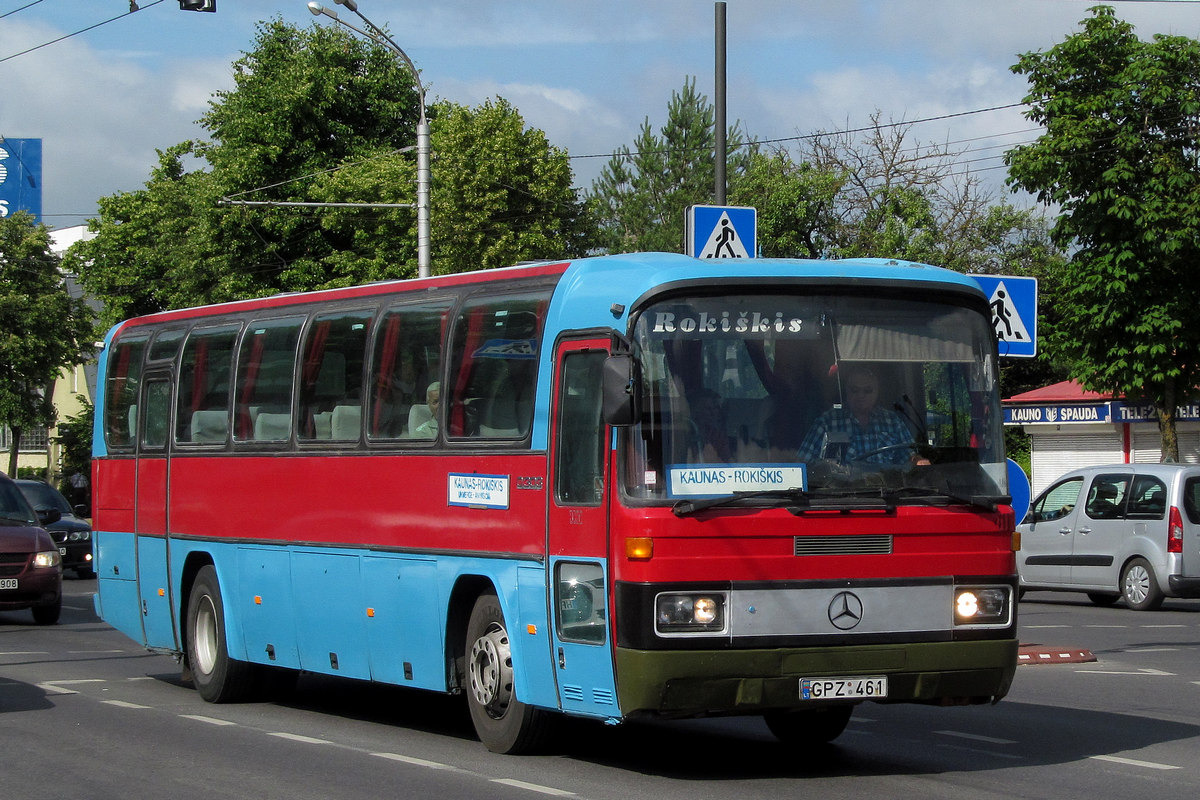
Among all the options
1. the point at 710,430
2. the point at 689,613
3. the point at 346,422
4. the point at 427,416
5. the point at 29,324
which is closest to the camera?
the point at 689,613

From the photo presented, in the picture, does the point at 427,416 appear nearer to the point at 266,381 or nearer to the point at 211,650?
the point at 266,381

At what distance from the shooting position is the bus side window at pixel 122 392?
1566 centimetres

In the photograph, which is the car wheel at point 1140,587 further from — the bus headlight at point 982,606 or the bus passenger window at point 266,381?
the bus headlight at point 982,606

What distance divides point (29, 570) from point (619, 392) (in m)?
14.4

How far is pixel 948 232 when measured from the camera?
50750 millimetres

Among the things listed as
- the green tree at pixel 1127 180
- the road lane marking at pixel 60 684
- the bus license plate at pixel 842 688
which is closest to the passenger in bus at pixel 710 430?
the bus license plate at pixel 842 688

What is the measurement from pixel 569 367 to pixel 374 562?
8.83 feet

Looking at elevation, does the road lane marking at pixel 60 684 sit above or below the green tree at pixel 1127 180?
below

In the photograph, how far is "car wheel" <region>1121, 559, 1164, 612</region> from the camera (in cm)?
2217

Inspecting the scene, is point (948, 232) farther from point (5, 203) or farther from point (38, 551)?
point (5, 203)

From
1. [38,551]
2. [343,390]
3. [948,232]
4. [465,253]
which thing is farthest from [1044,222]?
[343,390]

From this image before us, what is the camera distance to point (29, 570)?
68.5ft

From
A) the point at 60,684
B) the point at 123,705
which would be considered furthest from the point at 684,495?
the point at 60,684

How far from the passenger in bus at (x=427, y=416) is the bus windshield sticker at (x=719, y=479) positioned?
264cm
